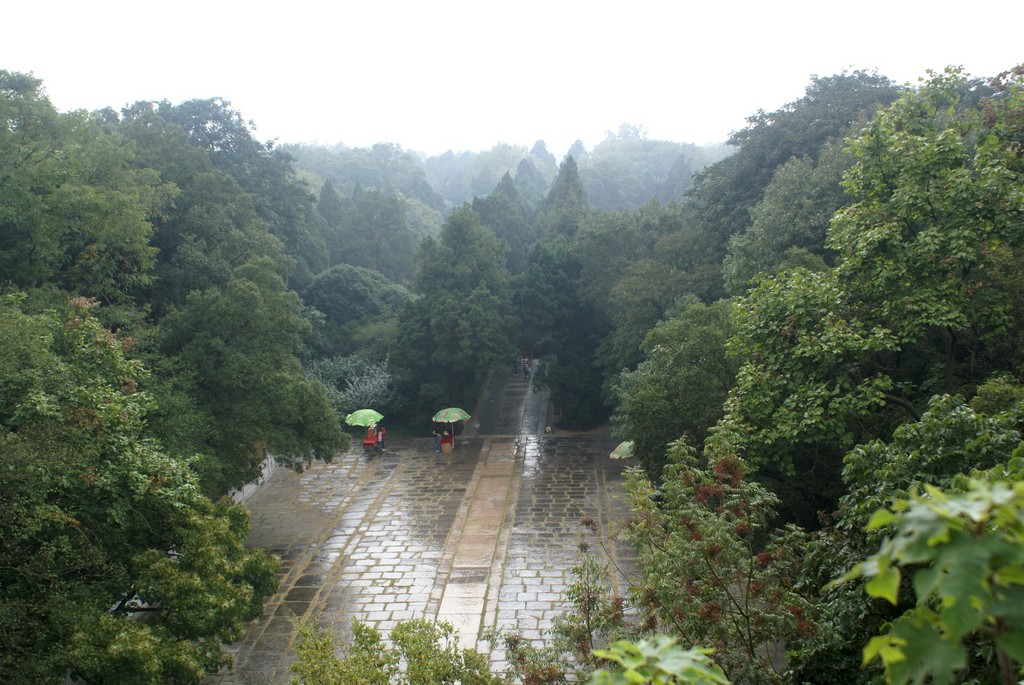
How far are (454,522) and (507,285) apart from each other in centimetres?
1124

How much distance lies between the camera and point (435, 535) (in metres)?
14.5

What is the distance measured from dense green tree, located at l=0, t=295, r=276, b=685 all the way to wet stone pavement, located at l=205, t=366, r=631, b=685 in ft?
6.03

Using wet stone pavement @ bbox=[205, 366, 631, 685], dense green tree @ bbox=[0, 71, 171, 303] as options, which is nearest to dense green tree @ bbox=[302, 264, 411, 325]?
wet stone pavement @ bbox=[205, 366, 631, 685]

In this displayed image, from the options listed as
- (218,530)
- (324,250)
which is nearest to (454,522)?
(218,530)

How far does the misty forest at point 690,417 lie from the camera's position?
204 inches

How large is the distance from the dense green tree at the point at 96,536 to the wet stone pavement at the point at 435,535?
6.03 ft

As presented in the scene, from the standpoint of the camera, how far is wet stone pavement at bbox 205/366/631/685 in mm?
11078

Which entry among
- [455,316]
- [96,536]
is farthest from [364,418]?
[96,536]

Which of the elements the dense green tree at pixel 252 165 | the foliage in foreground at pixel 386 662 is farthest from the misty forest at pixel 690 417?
the dense green tree at pixel 252 165

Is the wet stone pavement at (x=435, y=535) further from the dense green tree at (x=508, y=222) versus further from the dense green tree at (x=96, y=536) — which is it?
the dense green tree at (x=508, y=222)

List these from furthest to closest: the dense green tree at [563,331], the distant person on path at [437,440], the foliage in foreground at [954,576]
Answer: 1. the dense green tree at [563,331]
2. the distant person on path at [437,440]
3. the foliage in foreground at [954,576]

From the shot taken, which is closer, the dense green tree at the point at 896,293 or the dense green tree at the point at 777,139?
the dense green tree at the point at 896,293

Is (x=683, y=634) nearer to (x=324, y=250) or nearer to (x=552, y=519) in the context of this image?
(x=552, y=519)

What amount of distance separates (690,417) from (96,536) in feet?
27.4
